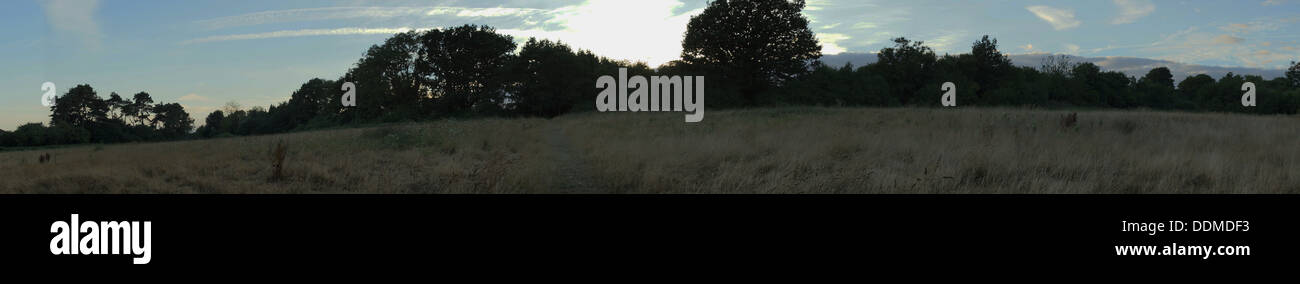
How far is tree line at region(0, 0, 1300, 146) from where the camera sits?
4694cm

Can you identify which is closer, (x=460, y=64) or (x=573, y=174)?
(x=573, y=174)

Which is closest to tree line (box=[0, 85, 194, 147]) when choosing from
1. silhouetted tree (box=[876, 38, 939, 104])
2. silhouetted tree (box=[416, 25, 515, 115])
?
silhouetted tree (box=[416, 25, 515, 115])

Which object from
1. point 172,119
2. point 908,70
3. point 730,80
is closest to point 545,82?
point 730,80

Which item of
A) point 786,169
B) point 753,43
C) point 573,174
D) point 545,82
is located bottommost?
point 573,174

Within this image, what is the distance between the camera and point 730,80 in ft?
156

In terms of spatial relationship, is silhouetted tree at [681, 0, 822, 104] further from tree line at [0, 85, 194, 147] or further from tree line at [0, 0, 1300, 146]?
tree line at [0, 85, 194, 147]

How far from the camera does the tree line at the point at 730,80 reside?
46.9 m

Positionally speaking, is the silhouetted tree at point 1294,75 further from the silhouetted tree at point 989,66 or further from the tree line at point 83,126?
the tree line at point 83,126

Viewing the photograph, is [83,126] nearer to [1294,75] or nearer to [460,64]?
[460,64]

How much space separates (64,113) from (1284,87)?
116817mm

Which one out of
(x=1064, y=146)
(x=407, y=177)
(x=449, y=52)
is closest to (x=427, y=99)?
(x=449, y=52)

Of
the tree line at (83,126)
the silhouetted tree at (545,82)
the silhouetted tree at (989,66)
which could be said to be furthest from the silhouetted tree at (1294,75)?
the tree line at (83,126)

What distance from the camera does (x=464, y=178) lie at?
405 inches
